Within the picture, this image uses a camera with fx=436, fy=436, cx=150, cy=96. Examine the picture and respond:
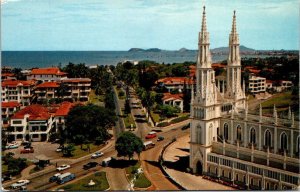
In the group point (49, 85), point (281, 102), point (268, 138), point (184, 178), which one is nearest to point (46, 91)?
point (49, 85)

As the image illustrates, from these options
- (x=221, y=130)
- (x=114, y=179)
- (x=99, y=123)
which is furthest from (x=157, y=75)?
(x=114, y=179)

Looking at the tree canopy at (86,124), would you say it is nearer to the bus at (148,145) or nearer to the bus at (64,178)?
the bus at (148,145)

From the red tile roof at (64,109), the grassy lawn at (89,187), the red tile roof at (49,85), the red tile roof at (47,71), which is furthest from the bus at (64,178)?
the red tile roof at (47,71)

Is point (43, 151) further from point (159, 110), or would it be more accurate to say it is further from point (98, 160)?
point (159, 110)

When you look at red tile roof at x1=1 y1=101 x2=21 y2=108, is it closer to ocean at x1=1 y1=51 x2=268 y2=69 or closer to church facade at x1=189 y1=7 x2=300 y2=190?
ocean at x1=1 y1=51 x2=268 y2=69

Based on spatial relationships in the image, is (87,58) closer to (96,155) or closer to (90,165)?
(96,155)

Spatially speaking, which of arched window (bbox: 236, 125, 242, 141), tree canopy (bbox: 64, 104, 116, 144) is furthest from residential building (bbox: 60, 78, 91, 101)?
arched window (bbox: 236, 125, 242, 141)
